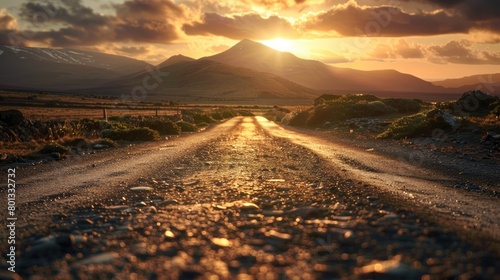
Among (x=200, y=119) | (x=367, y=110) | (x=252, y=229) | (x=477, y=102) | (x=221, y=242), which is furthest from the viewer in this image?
(x=200, y=119)

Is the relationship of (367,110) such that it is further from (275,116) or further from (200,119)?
(275,116)

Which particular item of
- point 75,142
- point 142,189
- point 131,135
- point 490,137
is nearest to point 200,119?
point 131,135

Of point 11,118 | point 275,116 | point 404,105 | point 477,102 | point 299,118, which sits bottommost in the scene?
point 275,116

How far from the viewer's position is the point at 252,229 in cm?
393

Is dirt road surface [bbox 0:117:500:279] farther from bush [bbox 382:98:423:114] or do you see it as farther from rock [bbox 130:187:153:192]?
bush [bbox 382:98:423:114]

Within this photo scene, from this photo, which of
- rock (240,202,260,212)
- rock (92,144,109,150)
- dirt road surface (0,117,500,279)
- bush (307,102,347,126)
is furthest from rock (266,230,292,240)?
bush (307,102,347,126)

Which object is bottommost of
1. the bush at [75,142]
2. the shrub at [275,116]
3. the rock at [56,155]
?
the shrub at [275,116]

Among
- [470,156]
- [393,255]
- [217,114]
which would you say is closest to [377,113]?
[470,156]

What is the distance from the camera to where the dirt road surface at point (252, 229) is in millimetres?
2881

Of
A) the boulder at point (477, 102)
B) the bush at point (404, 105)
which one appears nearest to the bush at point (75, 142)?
the boulder at point (477, 102)

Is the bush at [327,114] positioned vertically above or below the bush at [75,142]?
above

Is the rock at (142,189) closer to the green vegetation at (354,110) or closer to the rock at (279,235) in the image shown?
the rock at (279,235)

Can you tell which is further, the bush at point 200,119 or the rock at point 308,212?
the bush at point 200,119

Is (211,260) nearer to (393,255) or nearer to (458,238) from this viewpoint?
(393,255)
